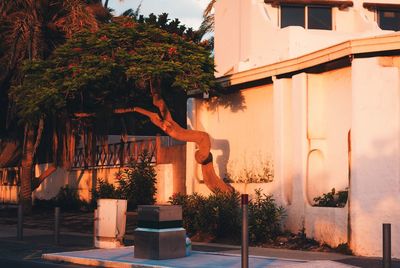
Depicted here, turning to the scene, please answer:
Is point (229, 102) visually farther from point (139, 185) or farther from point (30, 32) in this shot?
point (30, 32)

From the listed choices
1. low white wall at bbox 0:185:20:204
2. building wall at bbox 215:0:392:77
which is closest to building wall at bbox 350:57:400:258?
building wall at bbox 215:0:392:77

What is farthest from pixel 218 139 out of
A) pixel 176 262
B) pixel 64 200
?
pixel 64 200

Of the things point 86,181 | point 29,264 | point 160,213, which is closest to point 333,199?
point 160,213

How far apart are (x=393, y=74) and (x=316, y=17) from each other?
10.6 meters

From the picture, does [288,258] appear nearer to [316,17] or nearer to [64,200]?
[316,17]

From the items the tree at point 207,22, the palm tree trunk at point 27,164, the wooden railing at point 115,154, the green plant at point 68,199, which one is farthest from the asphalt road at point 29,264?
the tree at point 207,22

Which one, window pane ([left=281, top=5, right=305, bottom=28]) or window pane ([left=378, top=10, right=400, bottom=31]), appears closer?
window pane ([left=281, top=5, right=305, bottom=28])

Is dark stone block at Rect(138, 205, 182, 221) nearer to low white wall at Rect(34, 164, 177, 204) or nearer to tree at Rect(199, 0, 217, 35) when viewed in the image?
low white wall at Rect(34, 164, 177, 204)

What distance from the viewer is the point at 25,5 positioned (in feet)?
92.4

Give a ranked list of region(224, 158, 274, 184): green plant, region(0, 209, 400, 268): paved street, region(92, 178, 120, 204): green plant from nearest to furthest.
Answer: region(0, 209, 400, 268): paved street < region(224, 158, 274, 184): green plant < region(92, 178, 120, 204): green plant

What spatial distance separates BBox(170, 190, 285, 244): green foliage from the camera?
18719 millimetres

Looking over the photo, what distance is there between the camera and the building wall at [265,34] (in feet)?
80.5

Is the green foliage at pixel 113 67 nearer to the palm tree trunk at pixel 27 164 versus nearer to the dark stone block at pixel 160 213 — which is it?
the dark stone block at pixel 160 213

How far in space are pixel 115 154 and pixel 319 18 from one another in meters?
11.4
